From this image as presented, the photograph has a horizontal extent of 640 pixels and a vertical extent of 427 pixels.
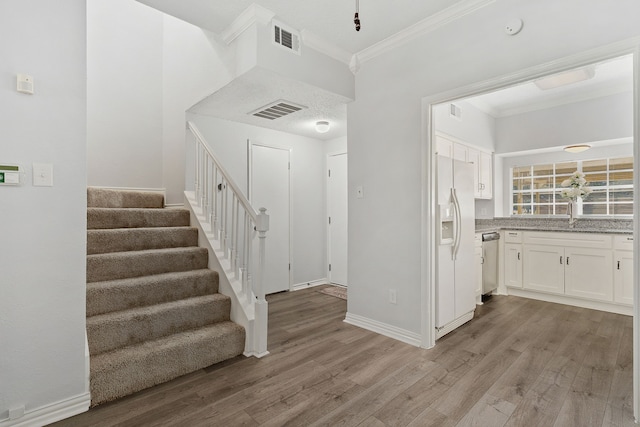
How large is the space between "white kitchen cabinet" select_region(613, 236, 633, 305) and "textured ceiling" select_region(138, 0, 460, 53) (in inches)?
136

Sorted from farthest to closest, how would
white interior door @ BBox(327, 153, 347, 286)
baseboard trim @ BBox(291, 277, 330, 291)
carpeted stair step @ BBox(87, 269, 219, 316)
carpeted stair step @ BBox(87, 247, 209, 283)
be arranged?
white interior door @ BBox(327, 153, 347, 286)
baseboard trim @ BBox(291, 277, 330, 291)
carpeted stair step @ BBox(87, 247, 209, 283)
carpeted stair step @ BBox(87, 269, 219, 316)

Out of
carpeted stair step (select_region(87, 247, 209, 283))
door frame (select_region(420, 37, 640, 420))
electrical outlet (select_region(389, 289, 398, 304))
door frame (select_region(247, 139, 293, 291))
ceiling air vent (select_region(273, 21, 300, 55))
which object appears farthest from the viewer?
door frame (select_region(247, 139, 293, 291))

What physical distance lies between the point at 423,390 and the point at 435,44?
9.09 feet

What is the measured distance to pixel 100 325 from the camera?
2.20 meters

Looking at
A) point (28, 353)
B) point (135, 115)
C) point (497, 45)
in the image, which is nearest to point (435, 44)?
point (497, 45)

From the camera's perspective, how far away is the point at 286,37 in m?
2.79

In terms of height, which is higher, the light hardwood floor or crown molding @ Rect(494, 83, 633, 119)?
crown molding @ Rect(494, 83, 633, 119)

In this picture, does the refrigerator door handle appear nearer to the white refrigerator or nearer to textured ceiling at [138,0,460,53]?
the white refrigerator

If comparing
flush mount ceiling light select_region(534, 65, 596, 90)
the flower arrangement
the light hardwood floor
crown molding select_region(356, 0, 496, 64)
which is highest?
crown molding select_region(356, 0, 496, 64)

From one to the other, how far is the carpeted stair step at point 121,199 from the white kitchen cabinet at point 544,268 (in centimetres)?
515

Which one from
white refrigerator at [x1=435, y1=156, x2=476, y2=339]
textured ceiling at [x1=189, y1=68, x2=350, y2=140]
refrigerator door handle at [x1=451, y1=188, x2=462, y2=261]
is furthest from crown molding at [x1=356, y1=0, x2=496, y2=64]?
refrigerator door handle at [x1=451, y1=188, x2=462, y2=261]

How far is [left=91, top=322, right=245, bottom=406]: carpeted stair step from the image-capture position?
2.03 meters

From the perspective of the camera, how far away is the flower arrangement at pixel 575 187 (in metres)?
4.37

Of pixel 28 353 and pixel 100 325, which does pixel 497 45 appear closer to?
pixel 100 325
